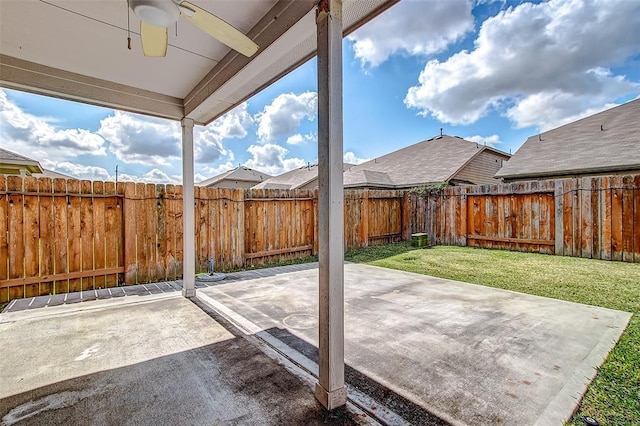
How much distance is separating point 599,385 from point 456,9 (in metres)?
6.47

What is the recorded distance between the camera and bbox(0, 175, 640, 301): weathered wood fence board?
4.18 metres

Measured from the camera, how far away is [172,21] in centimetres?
182

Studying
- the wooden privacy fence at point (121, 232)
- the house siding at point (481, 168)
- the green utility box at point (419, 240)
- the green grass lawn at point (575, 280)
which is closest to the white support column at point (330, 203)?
the green grass lawn at point (575, 280)

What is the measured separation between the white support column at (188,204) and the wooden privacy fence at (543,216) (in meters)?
7.38

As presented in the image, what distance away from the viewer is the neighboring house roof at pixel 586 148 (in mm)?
8227

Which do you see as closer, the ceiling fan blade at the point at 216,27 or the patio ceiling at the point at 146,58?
the ceiling fan blade at the point at 216,27

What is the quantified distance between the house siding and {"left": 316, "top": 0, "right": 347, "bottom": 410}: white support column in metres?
11.2

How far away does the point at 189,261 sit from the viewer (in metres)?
4.15

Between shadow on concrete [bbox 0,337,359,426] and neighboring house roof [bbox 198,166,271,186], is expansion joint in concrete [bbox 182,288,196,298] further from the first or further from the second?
neighboring house roof [bbox 198,166,271,186]

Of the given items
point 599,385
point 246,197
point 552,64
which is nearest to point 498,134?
point 552,64

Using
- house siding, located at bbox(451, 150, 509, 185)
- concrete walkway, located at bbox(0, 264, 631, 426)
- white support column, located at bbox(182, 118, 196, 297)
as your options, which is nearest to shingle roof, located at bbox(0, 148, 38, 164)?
concrete walkway, located at bbox(0, 264, 631, 426)

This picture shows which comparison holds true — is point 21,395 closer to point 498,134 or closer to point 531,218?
point 531,218

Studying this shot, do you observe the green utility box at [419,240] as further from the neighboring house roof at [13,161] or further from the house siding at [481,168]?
the neighboring house roof at [13,161]

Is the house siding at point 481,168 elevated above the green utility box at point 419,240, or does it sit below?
above
